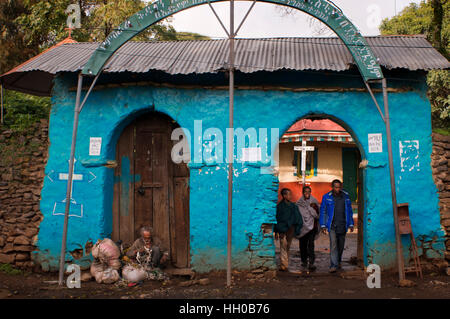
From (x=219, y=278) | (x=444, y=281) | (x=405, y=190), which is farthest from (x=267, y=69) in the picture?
(x=444, y=281)

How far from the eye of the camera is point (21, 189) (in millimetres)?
7570

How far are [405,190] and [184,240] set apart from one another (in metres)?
3.99

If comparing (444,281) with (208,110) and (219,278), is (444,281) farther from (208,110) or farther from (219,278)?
(208,110)

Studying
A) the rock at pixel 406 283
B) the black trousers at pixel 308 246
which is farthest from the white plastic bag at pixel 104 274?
the rock at pixel 406 283

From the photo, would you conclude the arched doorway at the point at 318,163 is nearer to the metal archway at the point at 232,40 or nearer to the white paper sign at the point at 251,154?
the white paper sign at the point at 251,154

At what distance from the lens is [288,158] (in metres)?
16.8

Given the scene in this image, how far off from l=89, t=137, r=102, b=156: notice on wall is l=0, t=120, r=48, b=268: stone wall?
0.93 metres

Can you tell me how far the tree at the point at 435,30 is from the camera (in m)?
10.5

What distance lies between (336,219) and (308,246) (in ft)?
3.00

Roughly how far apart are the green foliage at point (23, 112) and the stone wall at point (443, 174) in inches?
294

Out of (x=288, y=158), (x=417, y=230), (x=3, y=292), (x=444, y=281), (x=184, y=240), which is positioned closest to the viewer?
(x=3, y=292)

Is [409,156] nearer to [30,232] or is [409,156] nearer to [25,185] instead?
[30,232]

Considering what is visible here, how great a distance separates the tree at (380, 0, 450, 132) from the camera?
10.5 meters

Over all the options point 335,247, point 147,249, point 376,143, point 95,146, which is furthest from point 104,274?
point 376,143
